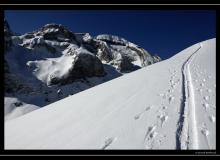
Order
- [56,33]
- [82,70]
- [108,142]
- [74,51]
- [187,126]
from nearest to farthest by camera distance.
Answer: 1. [108,142]
2. [187,126]
3. [82,70]
4. [74,51]
5. [56,33]

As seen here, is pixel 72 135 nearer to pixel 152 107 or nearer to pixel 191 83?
pixel 152 107

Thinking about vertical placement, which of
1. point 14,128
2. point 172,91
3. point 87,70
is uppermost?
point 172,91

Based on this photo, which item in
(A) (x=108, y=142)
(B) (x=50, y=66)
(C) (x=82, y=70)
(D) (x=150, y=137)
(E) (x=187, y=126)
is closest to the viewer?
(A) (x=108, y=142)

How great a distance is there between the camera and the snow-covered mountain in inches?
2430

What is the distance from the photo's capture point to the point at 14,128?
7648 millimetres

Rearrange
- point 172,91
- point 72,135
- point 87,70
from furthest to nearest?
1. point 87,70
2. point 172,91
3. point 72,135

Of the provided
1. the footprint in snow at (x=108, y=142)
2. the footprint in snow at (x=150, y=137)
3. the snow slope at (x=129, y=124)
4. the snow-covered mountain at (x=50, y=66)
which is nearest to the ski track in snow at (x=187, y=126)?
the snow slope at (x=129, y=124)

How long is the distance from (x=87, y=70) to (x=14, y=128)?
76088 millimetres

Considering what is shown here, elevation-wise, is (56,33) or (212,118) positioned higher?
(212,118)

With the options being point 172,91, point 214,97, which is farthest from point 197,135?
point 172,91

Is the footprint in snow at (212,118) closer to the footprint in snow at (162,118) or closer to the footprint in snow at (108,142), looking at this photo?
the footprint in snow at (162,118)

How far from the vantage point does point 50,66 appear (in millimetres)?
82812

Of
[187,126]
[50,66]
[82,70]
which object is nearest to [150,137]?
[187,126]

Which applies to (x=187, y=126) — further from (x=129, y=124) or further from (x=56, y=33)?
(x=56, y=33)
